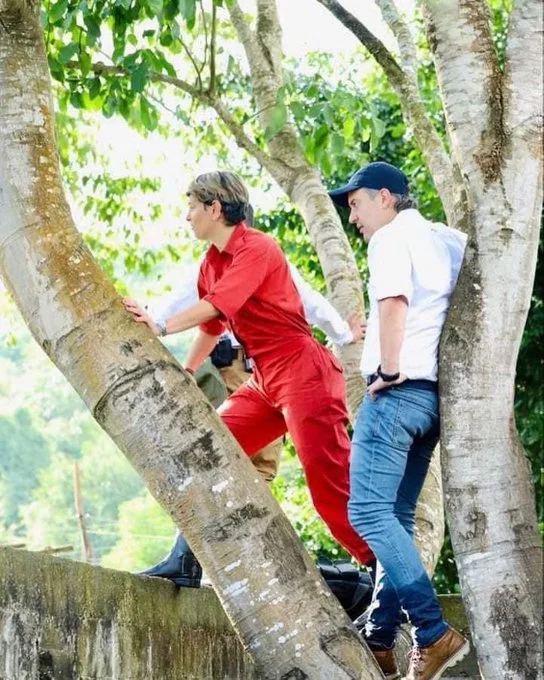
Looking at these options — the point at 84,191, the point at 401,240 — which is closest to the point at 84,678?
the point at 401,240

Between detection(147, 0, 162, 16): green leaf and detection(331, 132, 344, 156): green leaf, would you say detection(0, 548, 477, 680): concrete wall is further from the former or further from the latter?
detection(147, 0, 162, 16): green leaf

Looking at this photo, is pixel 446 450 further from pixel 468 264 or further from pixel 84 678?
pixel 84 678

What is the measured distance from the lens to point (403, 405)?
209 inches

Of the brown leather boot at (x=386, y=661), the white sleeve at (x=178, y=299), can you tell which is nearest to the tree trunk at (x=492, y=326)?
the brown leather boot at (x=386, y=661)

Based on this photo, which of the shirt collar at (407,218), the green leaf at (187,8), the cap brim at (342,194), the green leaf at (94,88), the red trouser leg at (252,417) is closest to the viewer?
the shirt collar at (407,218)

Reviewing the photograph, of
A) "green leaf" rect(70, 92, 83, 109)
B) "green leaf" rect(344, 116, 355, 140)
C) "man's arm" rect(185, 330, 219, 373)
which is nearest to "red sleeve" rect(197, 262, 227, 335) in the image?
"man's arm" rect(185, 330, 219, 373)

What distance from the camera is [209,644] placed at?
6.60 meters

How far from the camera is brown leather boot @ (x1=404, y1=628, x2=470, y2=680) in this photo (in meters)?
5.28

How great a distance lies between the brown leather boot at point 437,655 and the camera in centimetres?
528

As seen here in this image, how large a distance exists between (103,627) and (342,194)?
1976 millimetres

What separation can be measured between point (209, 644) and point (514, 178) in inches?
106

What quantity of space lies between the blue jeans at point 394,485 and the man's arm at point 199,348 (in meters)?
1.48

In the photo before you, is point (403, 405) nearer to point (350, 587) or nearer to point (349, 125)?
point (350, 587)

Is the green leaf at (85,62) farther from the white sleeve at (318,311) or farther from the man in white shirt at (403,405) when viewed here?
the man in white shirt at (403,405)
